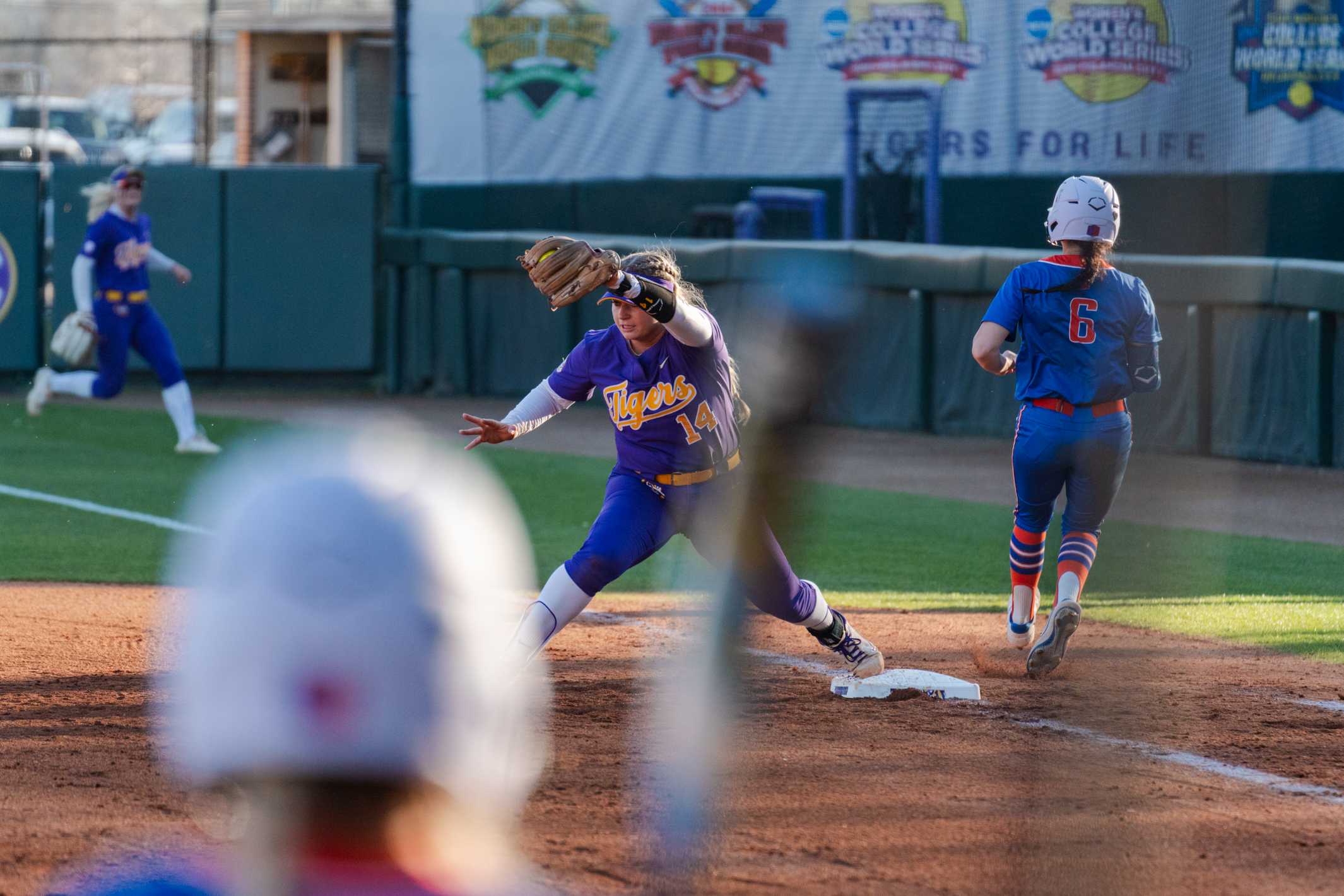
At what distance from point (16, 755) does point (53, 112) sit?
90.6 feet

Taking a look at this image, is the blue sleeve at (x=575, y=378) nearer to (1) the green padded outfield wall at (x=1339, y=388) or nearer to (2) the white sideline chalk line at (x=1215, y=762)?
(2) the white sideline chalk line at (x=1215, y=762)

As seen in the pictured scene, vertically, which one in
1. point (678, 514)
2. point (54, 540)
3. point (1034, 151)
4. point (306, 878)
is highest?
point (1034, 151)

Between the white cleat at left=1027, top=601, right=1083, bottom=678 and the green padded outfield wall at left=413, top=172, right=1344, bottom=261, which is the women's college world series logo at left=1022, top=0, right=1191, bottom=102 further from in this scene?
the white cleat at left=1027, top=601, right=1083, bottom=678

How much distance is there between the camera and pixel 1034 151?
59.8 ft

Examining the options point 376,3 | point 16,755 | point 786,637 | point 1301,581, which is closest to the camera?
point 16,755

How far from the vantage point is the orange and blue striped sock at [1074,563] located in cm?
650

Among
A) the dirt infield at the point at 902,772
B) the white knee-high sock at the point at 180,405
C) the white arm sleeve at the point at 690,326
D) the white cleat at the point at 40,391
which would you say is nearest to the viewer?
the dirt infield at the point at 902,772

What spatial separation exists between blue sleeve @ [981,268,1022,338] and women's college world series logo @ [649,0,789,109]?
12.9m

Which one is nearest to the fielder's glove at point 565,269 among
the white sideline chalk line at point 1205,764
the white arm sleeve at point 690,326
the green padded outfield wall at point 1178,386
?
the white arm sleeve at point 690,326

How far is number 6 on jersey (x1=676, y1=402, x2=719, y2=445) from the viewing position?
554cm

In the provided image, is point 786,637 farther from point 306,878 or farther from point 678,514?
point 306,878

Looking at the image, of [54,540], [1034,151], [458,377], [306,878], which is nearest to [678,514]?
[306,878]

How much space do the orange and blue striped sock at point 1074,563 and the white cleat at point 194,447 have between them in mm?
8093

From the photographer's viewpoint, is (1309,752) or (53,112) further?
(53,112)
